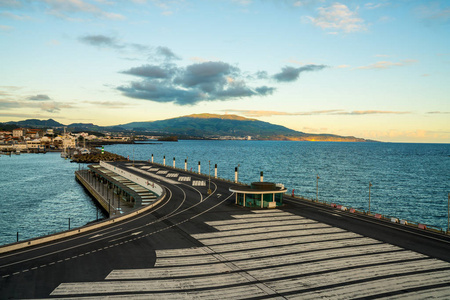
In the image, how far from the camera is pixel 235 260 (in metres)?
25.1

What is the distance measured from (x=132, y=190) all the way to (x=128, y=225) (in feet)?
86.9

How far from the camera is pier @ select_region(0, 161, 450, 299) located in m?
20.2

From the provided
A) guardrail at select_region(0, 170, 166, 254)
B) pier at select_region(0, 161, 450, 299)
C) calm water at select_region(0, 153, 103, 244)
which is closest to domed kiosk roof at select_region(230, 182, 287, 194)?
pier at select_region(0, 161, 450, 299)

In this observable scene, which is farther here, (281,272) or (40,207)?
(40,207)

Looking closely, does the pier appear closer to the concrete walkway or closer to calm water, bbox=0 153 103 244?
the concrete walkway

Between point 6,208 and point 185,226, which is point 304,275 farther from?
point 6,208

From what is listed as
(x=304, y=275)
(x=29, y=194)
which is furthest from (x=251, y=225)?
(x=29, y=194)

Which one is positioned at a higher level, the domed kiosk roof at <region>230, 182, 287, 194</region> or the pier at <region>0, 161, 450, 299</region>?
the domed kiosk roof at <region>230, 182, 287, 194</region>

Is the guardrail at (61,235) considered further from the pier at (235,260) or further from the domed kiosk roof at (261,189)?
the domed kiosk roof at (261,189)

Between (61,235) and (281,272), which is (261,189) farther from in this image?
(61,235)

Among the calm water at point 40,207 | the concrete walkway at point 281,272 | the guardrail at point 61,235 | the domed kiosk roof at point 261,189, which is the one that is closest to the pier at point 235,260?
the concrete walkway at point 281,272

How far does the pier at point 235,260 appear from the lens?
20172mm

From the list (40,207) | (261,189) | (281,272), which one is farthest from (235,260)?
(40,207)

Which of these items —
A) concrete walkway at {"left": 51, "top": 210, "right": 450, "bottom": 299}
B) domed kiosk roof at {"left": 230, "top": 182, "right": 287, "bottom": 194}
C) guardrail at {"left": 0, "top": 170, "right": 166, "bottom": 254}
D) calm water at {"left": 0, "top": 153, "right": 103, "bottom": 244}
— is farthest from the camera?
calm water at {"left": 0, "top": 153, "right": 103, "bottom": 244}
